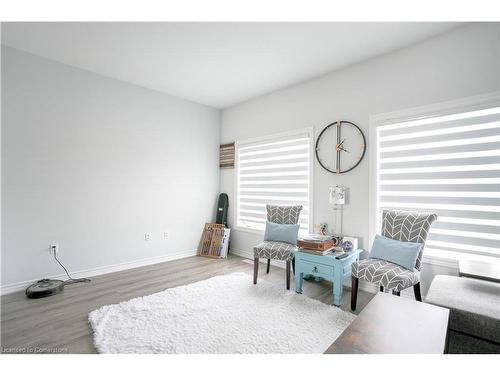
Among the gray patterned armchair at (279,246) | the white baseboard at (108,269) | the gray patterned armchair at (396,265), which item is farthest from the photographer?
the gray patterned armchair at (279,246)

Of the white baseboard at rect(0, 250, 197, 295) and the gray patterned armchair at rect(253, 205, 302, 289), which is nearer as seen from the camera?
the white baseboard at rect(0, 250, 197, 295)

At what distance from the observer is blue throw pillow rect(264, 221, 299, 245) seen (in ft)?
10.6

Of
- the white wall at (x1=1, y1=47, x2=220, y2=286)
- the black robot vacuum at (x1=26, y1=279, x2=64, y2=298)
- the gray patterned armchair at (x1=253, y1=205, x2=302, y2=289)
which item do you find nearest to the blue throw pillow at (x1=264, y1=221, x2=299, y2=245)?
the gray patterned armchair at (x1=253, y1=205, x2=302, y2=289)

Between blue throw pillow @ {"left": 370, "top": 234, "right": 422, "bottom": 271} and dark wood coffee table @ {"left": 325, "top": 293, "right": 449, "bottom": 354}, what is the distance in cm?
74

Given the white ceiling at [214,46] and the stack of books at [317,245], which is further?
the stack of books at [317,245]

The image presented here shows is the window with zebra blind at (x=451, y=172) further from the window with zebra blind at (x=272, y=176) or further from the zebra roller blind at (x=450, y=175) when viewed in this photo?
the window with zebra blind at (x=272, y=176)

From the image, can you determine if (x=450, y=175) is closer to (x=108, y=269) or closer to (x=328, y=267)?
(x=328, y=267)

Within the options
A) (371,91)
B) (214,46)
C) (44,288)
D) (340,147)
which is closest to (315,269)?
(340,147)

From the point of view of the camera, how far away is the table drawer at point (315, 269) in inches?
102

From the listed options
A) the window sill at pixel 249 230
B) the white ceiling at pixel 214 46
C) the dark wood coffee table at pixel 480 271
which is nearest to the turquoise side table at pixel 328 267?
the dark wood coffee table at pixel 480 271

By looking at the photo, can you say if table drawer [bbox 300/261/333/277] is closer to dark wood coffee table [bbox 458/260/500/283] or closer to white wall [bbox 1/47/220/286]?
dark wood coffee table [bbox 458/260/500/283]

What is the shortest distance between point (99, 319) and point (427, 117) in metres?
3.73
